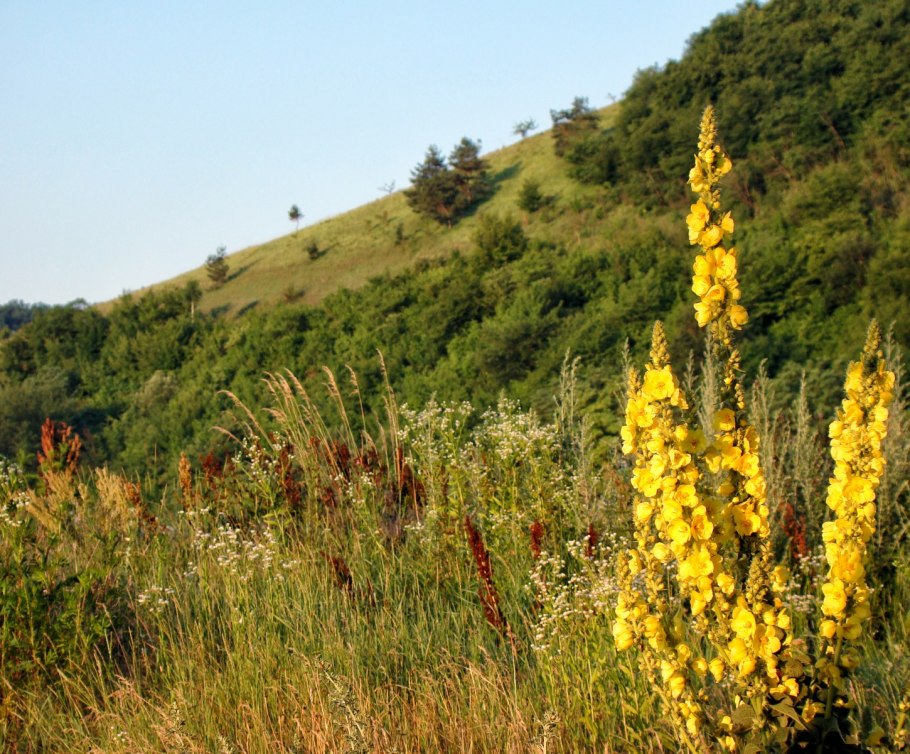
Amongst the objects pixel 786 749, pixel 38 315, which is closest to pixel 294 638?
pixel 786 749

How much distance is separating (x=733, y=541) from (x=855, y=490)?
295mm

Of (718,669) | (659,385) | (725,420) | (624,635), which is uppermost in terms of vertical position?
(659,385)

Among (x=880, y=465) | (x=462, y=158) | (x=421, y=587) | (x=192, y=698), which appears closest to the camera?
(x=880, y=465)

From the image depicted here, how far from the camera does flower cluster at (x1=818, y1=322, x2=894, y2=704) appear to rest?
1.90 meters

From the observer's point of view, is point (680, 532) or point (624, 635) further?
point (624, 635)

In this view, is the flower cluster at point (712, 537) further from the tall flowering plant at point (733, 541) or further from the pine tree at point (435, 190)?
the pine tree at point (435, 190)

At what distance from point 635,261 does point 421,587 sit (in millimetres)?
13049

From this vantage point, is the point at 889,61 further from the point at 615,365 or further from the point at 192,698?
the point at 192,698

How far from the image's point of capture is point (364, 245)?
94.0 ft

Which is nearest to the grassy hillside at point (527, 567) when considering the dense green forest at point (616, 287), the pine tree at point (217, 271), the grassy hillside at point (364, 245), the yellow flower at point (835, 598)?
the yellow flower at point (835, 598)

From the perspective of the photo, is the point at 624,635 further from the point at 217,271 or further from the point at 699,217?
the point at 217,271

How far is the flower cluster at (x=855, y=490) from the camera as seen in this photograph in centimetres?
190

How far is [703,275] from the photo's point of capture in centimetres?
203

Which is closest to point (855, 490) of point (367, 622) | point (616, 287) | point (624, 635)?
point (624, 635)
